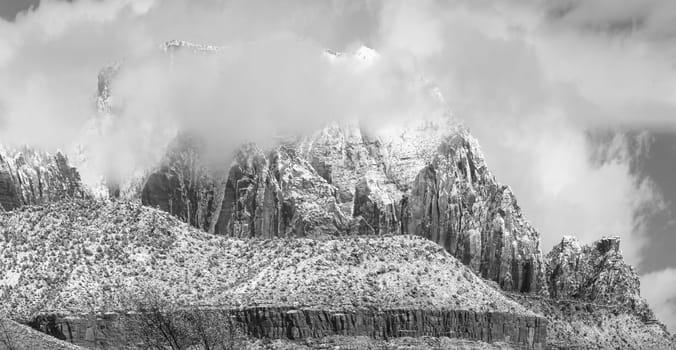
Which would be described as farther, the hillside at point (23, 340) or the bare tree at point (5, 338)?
the hillside at point (23, 340)

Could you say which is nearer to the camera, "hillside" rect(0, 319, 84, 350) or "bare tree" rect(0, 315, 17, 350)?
"bare tree" rect(0, 315, 17, 350)

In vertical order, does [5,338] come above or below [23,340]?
below

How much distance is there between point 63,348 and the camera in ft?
638

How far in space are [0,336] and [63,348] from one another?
6.62m

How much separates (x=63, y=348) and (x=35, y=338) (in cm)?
336

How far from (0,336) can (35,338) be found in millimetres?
5638

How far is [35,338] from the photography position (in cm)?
19600

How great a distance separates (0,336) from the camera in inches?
7520

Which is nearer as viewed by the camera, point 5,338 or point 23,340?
point 5,338
